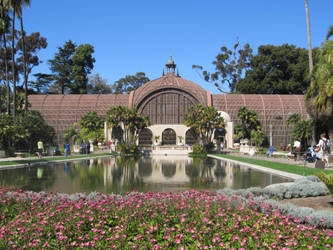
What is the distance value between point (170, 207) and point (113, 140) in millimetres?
37665

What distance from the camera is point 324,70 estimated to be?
24.7m

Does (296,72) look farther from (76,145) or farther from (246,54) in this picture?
(76,145)

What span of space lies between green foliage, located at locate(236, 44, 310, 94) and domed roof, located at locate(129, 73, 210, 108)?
1635 cm

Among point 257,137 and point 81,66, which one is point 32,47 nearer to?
point 81,66

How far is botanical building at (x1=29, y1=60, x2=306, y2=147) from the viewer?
5672 centimetres

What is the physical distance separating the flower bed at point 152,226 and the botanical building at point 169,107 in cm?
4849

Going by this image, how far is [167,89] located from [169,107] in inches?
125

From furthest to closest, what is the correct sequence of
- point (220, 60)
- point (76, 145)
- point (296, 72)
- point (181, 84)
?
1. point (220, 60)
2. point (296, 72)
3. point (181, 84)
4. point (76, 145)

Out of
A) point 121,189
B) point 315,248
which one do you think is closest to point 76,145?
point 121,189

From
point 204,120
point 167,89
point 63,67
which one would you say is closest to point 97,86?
point 63,67

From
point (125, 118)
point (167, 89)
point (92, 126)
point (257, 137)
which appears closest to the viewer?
point (125, 118)

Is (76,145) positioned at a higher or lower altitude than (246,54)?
lower

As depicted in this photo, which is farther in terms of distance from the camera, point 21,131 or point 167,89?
→ point 167,89

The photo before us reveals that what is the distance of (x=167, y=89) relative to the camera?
58.4 metres
